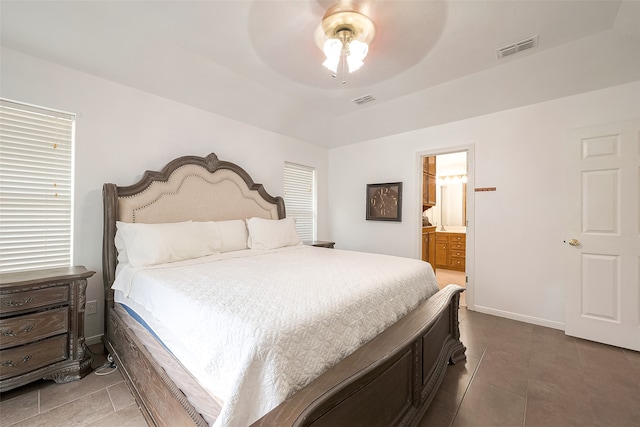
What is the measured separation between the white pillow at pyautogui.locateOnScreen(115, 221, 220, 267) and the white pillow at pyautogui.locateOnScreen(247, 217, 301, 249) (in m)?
0.56

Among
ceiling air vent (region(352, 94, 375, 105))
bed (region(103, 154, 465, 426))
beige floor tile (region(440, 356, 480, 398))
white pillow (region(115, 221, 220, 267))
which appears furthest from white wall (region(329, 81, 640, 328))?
white pillow (region(115, 221, 220, 267))

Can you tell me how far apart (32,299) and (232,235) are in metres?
1.52

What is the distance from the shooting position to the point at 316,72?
275cm

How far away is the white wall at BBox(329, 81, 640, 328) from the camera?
9.00 feet

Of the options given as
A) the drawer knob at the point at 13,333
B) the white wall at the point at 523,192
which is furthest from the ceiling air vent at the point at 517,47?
the drawer knob at the point at 13,333

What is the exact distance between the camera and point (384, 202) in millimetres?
4188

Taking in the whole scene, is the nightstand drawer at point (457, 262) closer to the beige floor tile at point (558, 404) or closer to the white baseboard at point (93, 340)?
the beige floor tile at point (558, 404)

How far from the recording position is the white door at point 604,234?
2.34 m

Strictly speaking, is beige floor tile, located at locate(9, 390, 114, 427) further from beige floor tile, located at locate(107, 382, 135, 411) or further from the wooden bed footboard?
the wooden bed footboard

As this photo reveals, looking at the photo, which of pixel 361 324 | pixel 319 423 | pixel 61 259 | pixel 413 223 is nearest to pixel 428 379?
pixel 361 324

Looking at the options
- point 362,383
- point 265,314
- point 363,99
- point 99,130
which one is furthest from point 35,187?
point 363,99

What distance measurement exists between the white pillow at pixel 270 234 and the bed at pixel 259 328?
0.32m

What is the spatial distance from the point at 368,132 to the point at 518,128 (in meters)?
1.97

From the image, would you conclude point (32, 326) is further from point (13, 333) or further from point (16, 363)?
point (16, 363)
